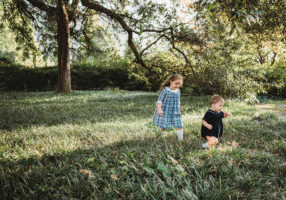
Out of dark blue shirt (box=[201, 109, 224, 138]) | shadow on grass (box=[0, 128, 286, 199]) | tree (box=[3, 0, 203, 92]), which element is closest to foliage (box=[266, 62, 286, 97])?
tree (box=[3, 0, 203, 92])

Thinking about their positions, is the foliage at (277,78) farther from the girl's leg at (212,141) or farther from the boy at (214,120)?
the girl's leg at (212,141)

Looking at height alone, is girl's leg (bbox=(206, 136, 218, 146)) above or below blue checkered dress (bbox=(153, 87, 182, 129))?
below

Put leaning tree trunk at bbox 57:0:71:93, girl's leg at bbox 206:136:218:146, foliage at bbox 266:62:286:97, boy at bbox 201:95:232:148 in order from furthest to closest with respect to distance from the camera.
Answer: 1. foliage at bbox 266:62:286:97
2. leaning tree trunk at bbox 57:0:71:93
3. boy at bbox 201:95:232:148
4. girl's leg at bbox 206:136:218:146

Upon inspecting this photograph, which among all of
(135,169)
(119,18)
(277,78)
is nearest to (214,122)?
(135,169)

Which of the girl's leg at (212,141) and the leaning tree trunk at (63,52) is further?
the leaning tree trunk at (63,52)

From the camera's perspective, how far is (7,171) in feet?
6.77

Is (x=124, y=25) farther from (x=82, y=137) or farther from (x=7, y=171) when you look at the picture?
(x=7, y=171)

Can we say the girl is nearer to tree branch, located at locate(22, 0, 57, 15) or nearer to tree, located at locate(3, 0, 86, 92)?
tree, located at locate(3, 0, 86, 92)

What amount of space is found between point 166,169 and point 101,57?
1268 centimetres

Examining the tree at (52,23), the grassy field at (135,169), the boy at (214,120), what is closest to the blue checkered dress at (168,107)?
the grassy field at (135,169)

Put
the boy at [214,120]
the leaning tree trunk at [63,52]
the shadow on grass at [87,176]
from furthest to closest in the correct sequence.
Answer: the leaning tree trunk at [63,52] → the boy at [214,120] → the shadow on grass at [87,176]

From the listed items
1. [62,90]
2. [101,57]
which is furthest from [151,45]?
[62,90]

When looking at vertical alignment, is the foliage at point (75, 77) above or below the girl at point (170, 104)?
above

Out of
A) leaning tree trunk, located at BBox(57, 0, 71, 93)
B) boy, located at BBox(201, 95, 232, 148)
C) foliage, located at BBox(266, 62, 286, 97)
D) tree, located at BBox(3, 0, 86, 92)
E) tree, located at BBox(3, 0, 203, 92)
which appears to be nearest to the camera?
boy, located at BBox(201, 95, 232, 148)
